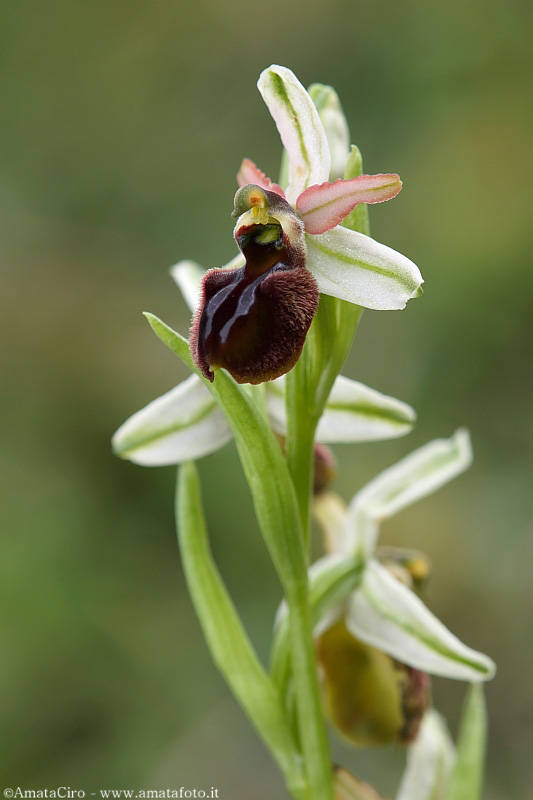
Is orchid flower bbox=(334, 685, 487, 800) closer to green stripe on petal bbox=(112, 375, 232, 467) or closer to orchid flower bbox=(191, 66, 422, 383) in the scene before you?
green stripe on petal bbox=(112, 375, 232, 467)

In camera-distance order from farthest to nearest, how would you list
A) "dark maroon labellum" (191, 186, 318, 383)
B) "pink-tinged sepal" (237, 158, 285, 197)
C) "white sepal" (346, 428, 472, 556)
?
"white sepal" (346, 428, 472, 556)
"pink-tinged sepal" (237, 158, 285, 197)
"dark maroon labellum" (191, 186, 318, 383)

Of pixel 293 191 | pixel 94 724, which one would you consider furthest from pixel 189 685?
pixel 293 191

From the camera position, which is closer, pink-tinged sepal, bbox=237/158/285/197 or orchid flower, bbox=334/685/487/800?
pink-tinged sepal, bbox=237/158/285/197

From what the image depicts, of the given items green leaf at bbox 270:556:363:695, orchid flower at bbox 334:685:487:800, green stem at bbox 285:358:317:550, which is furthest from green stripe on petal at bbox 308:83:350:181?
orchid flower at bbox 334:685:487:800

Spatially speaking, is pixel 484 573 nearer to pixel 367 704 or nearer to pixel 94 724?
pixel 94 724

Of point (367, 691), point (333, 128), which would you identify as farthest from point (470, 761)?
point (333, 128)
